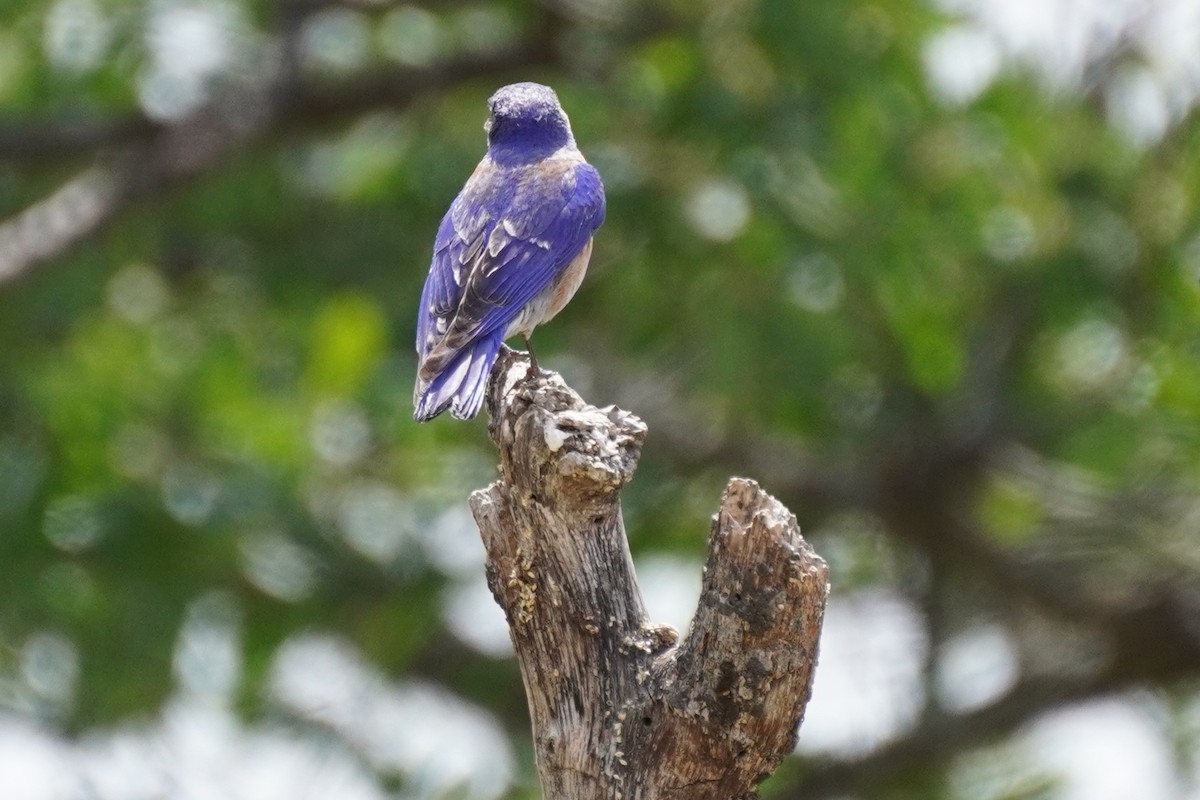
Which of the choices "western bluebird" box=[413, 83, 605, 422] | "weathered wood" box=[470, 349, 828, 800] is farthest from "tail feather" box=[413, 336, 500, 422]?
"weathered wood" box=[470, 349, 828, 800]

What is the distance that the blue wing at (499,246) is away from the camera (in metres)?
4.98

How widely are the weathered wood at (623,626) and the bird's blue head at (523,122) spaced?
6.77ft

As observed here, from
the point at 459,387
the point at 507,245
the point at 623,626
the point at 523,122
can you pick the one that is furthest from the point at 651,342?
the point at 623,626

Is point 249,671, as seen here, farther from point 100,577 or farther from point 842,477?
point 842,477

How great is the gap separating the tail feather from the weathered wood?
0.49m

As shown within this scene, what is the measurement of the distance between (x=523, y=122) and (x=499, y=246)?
0.67 m

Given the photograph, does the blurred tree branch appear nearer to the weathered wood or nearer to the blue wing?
the blue wing

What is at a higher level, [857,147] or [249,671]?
[857,147]

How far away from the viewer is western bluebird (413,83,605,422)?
4801mm

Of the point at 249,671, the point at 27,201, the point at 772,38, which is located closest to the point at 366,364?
the point at 249,671

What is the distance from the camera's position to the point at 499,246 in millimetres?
5379

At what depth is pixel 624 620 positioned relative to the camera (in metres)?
3.67

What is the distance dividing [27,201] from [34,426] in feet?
10.9

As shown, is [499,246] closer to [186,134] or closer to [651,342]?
[651,342]
